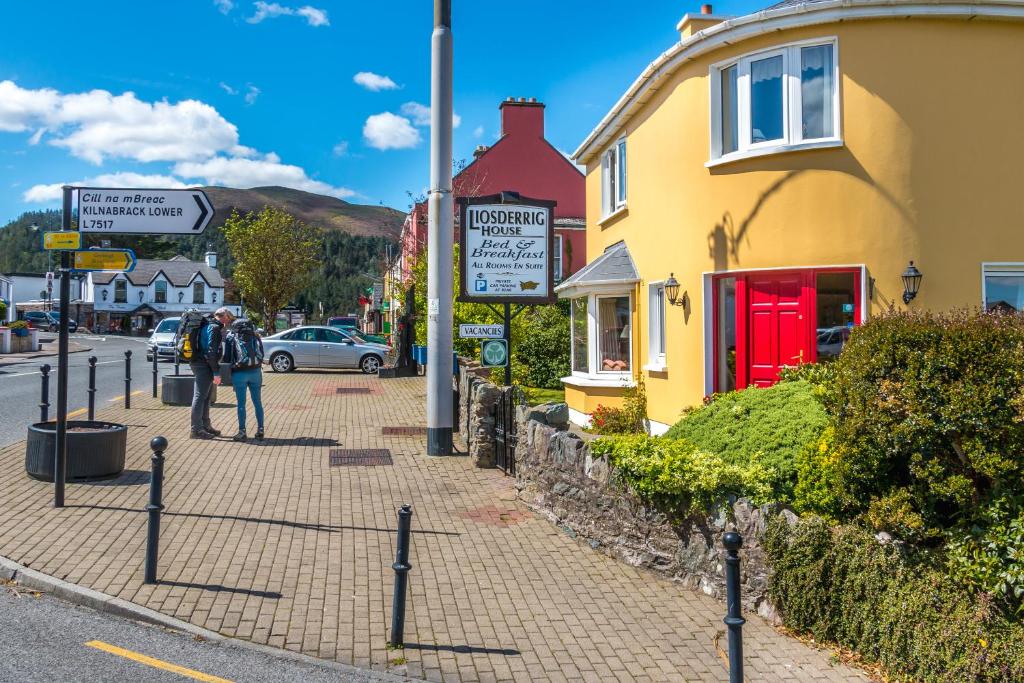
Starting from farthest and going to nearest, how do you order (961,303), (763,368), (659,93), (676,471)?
(659,93), (763,368), (961,303), (676,471)

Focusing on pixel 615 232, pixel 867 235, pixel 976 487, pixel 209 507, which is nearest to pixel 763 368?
pixel 867 235

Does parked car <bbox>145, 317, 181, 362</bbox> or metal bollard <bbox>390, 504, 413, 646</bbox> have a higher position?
parked car <bbox>145, 317, 181, 362</bbox>

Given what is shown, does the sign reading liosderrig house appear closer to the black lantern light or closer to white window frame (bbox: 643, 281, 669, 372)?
white window frame (bbox: 643, 281, 669, 372)

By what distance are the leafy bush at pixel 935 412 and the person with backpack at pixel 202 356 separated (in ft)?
28.9

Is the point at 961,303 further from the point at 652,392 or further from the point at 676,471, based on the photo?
the point at 676,471

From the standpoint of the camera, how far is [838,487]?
5.93 m

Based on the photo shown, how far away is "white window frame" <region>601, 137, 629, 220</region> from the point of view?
53.7ft

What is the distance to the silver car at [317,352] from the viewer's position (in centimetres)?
2636

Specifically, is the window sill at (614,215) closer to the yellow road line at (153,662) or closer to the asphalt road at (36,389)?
the asphalt road at (36,389)

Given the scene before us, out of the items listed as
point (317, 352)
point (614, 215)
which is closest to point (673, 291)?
point (614, 215)

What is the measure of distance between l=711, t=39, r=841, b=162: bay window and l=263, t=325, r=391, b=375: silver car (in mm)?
16238

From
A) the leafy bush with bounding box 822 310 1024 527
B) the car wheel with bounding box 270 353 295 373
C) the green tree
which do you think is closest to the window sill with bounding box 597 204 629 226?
the leafy bush with bounding box 822 310 1024 527

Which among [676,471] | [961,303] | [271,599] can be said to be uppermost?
[961,303]

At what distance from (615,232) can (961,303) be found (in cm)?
716
